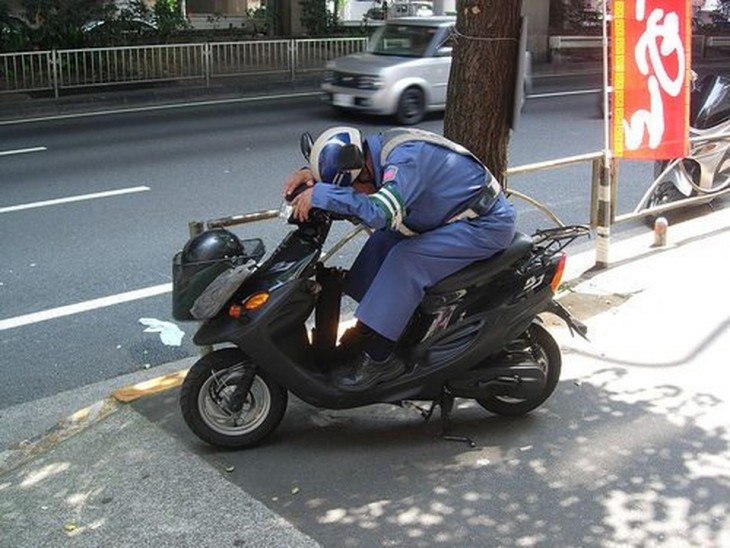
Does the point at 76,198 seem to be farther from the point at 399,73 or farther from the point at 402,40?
the point at 402,40

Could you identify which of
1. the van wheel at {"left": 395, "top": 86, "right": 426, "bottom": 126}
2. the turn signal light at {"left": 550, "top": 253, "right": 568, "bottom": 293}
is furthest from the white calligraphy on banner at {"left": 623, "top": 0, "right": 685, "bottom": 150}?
the van wheel at {"left": 395, "top": 86, "right": 426, "bottom": 126}

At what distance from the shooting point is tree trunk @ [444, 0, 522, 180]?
5020mm

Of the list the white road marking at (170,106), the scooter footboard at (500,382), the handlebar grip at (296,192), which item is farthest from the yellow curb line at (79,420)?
the white road marking at (170,106)

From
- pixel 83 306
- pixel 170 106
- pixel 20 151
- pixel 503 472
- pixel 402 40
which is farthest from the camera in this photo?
pixel 170 106

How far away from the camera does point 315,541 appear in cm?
322

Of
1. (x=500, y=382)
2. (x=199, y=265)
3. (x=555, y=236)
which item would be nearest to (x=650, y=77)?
(x=555, y=236)

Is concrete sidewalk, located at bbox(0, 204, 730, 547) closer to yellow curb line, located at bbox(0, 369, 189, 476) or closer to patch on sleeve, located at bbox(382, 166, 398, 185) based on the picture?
yellow curb line, located at bbox(0, 369, 189, 476)

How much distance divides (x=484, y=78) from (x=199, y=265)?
224cm

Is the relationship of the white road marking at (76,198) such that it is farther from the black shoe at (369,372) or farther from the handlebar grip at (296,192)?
the black shoe at (369,372)

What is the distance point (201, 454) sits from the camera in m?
3.90

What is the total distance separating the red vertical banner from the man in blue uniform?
2.64 metres

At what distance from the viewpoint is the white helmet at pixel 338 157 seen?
11.7ft

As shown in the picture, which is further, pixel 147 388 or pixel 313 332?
pixel 147 388

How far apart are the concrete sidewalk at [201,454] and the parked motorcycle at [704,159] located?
91.8 inches
